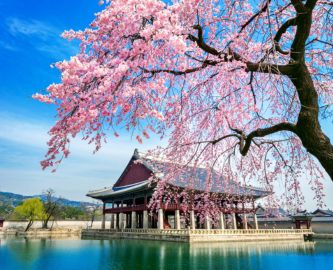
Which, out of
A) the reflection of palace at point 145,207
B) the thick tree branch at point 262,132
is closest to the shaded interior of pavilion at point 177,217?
the reflection of palace at point 145,207

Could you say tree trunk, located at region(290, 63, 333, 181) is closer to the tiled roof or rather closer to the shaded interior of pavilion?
the tiled roof

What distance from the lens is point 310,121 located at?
13.6ft

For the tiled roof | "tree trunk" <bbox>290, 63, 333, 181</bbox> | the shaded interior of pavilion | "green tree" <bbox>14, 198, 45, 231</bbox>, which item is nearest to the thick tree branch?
"tree trunk" <bbox>290, 63, 333, 181</bbox>

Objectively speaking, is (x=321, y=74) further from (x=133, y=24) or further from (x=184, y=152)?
(x=133, y=24)

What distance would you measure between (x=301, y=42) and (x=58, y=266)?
1639 centimetres

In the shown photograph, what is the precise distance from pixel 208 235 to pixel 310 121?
23.6 metres

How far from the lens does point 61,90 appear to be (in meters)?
4.21

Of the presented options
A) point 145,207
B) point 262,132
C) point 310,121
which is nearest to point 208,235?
point 145,207

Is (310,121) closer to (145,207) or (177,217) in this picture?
(177,217)

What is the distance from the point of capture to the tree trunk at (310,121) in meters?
4.12

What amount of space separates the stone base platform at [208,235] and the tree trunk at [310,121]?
21785 mm

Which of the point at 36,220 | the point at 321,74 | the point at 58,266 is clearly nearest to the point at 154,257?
the point at 58,266

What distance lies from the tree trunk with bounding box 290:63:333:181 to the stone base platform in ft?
71.5

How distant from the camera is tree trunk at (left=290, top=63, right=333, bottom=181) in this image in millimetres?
4117
